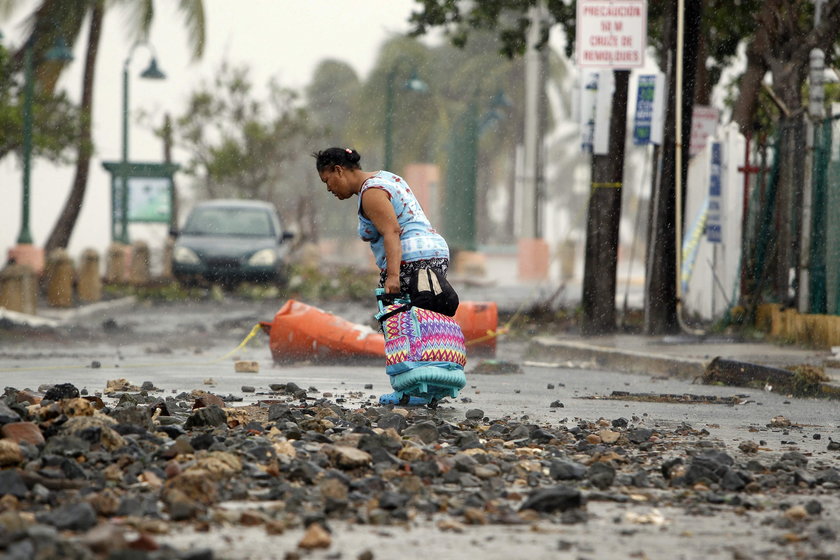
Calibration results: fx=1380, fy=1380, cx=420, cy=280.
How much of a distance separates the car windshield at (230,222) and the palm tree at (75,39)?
14.5 feet

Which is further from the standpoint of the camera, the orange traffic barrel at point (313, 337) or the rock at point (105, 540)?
the orange traffic barrel at point (313, 337)

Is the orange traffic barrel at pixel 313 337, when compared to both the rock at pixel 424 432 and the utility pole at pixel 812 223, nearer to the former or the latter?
the utility pole at pixel 812 223

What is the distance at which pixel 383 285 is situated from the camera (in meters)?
8.48

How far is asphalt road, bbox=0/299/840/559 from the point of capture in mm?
Answer: 4473

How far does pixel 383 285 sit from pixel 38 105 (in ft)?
82.9

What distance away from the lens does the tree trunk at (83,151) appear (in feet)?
103

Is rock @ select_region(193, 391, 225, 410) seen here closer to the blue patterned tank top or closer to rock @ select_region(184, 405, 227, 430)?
rock @ select_region(184, 405, 227, 430)

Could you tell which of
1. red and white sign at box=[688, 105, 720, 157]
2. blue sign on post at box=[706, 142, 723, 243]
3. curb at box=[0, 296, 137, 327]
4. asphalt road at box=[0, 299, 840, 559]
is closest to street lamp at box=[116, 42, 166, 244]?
curb at box=[0, 296, 137, 327]

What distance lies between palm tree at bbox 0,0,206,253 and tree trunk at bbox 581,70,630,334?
706 inches

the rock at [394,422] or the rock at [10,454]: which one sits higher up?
the rock at [10,454]

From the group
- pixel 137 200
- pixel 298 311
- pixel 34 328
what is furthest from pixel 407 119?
pixel 298 311

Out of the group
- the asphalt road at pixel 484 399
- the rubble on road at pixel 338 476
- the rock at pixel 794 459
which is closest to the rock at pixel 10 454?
the rubble on road at pixel 338 476

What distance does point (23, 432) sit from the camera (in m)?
6.12

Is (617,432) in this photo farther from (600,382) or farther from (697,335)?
(697,335)
